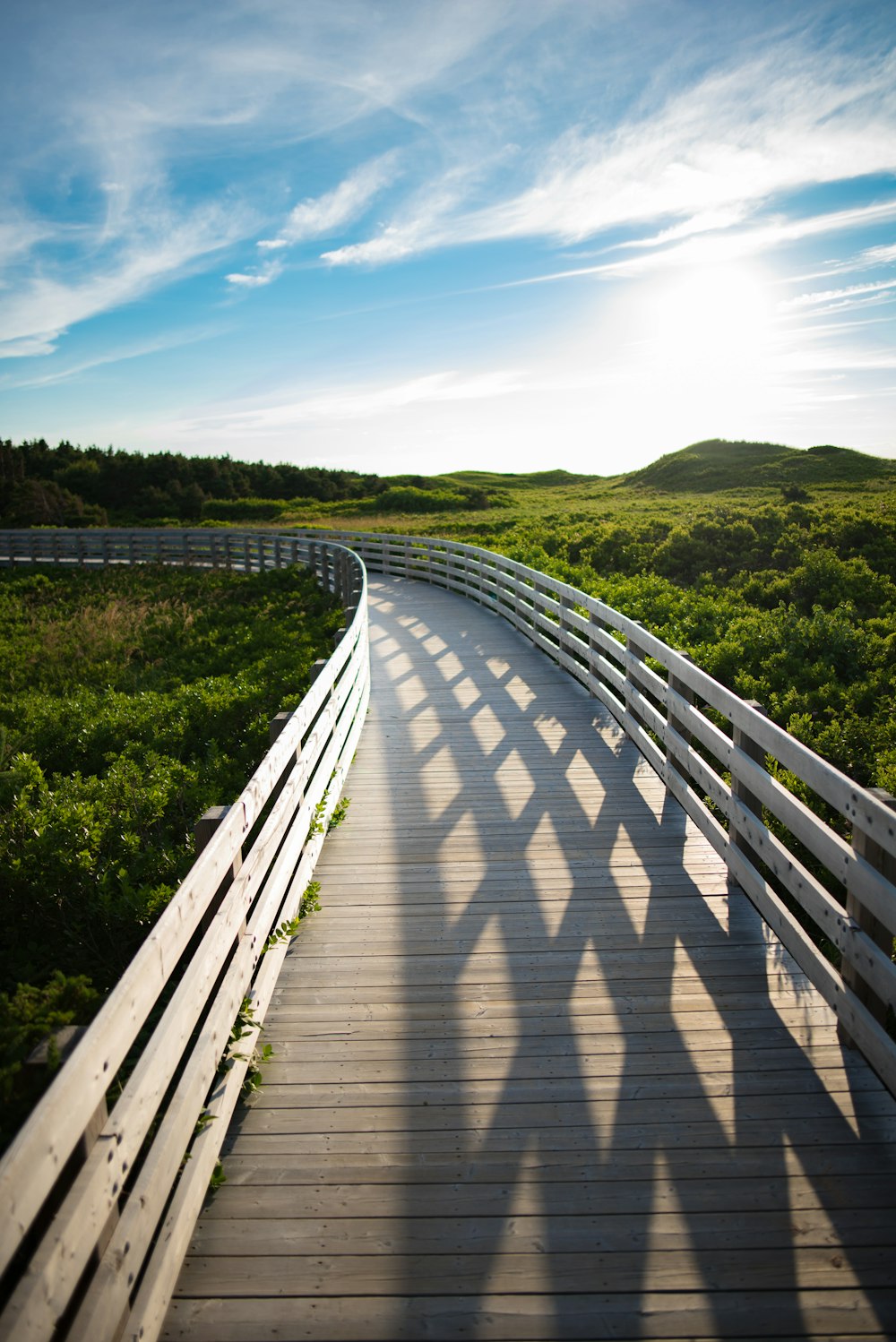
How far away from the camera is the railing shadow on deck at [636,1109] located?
9.43ft

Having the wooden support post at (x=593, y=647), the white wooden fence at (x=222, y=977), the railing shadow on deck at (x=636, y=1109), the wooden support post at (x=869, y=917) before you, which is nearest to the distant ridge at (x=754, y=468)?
the wooden support post at (x=593, y=647)

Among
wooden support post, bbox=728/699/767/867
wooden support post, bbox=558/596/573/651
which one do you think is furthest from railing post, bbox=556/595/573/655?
wooden support post, bbox=728/699/767/867

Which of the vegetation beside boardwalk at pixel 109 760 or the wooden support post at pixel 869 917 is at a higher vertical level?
the wooden support post at pixel 869 917

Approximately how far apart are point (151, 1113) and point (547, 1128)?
64.1 inches

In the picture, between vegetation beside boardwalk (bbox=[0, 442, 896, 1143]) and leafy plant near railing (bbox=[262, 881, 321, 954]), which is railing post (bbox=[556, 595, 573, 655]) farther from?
leafy plant near railing (bbox=[262, 881, 321, 954])

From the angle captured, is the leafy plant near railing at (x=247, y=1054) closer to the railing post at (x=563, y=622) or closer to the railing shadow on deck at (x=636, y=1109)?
the railing shadow on deck at (x=636, y=1109)

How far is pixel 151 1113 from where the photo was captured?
2.71 meters

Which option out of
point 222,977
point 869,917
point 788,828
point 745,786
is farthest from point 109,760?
point 869,917

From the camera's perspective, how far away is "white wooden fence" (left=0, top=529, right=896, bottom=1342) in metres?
2.13

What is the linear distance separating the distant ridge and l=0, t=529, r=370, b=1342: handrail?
42.0 metres

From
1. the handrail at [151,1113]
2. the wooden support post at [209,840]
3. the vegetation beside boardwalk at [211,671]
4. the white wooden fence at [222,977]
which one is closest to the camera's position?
the handrail at [151,1113]

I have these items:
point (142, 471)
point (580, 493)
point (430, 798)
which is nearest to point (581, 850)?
point (430, 798)

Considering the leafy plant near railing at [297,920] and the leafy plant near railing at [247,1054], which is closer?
the leafy plant near railing at [247,1054]

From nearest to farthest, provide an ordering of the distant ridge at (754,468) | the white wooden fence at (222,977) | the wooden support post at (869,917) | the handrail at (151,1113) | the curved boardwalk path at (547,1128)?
the handrail at (151,1113), the white wooden fence at (222,977), the curved boardwalk path at (547,1128), the wooden support post at (869,917), the distant ridge at (754,468)
